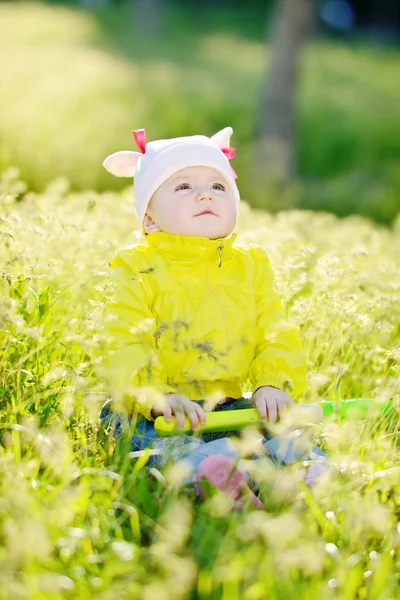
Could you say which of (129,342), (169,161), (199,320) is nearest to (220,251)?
(199,320)

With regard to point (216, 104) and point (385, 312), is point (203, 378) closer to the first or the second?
point (385, 312)

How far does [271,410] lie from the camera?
2.55 metres

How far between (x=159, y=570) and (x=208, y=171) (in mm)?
1585

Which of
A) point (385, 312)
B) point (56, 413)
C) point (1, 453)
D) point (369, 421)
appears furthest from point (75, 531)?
point (385, 312)

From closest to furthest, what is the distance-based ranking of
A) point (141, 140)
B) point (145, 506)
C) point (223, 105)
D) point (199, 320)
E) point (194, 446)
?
point (145, 506), point (194, 446), point (199, 320), point (141, 140), point (223, 105)

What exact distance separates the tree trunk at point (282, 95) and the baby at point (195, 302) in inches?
285

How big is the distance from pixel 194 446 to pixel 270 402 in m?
0.37

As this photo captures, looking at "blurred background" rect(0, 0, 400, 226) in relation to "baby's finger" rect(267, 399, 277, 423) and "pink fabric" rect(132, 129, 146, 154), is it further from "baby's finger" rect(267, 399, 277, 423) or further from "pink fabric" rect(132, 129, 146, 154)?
"baby's finger" rect(267, 399, 277, 423)

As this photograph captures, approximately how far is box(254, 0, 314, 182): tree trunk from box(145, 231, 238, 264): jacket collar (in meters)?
7.36

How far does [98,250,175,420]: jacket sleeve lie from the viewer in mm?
2393

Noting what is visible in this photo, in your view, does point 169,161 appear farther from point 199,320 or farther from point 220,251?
point 199,320

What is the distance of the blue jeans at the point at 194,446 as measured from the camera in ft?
7.44

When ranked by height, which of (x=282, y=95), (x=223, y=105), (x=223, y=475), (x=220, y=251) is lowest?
(x=223, y=105)

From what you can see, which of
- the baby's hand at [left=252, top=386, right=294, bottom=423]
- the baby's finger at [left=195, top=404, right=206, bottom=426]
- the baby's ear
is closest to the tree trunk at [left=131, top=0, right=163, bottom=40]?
the baby's ear
